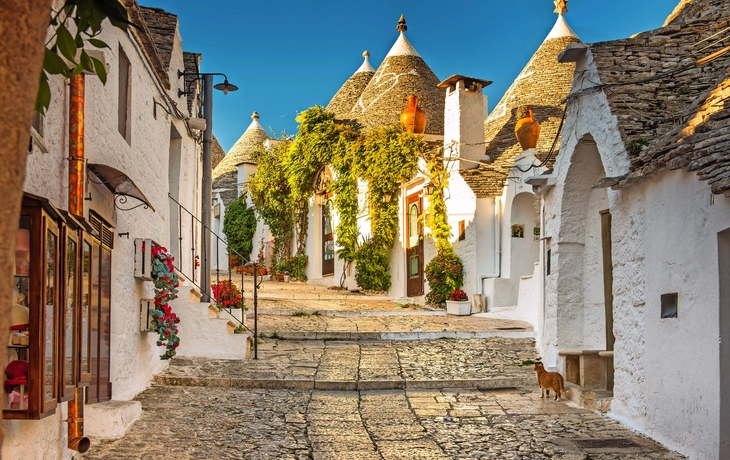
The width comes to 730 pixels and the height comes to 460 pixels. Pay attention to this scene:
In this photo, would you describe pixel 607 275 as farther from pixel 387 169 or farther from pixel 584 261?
pixel 387 169

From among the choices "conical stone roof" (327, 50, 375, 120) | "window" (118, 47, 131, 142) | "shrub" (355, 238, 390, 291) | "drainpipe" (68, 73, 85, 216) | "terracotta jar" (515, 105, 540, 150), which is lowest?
"shrub" (355, 238, 390, 291)

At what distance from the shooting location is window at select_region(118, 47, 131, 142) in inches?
312

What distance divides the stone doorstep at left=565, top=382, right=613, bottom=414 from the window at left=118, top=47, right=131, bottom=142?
552 centimetres

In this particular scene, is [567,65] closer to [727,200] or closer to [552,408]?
[552,408]

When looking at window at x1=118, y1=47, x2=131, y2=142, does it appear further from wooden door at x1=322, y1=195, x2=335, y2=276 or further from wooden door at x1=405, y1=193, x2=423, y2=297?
wooden door at x1=322, y1=195, x2=335, y2=276

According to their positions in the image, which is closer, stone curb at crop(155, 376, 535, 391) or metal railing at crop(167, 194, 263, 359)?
stone curb at crop(155, 376, 535, 391)

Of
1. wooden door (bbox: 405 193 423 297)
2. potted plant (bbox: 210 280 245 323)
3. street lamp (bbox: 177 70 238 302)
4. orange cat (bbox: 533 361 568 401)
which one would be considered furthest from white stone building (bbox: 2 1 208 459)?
wooden door (bbox: 405 193 423 297)

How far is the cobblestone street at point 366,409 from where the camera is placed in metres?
6.20

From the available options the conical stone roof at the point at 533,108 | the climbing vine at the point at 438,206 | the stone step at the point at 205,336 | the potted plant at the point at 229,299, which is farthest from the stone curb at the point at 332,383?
the climbing vine at the point at 438,206

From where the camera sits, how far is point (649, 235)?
691 centimetres

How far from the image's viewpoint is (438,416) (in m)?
7.72

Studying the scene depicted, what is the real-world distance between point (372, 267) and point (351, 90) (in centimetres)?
909

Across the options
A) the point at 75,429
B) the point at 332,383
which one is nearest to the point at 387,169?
the point at 332,383

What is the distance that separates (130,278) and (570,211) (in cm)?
514
